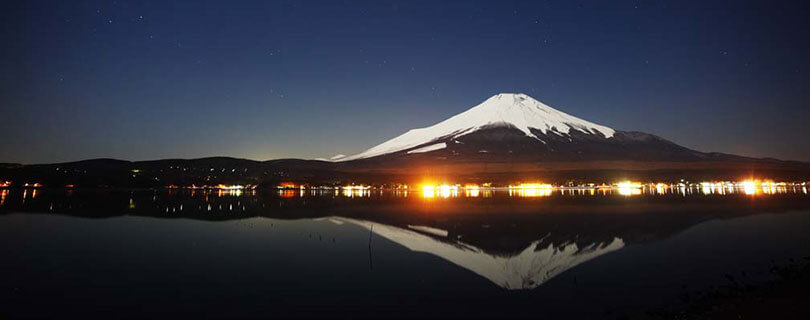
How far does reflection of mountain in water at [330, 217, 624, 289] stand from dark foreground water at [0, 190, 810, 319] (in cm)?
7

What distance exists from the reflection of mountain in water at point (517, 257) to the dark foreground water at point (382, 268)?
7 cm

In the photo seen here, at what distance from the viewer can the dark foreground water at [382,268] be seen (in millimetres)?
12633

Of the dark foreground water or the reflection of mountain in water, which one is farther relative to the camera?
the reflection of mountain in water

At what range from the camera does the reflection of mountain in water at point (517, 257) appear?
16.5m

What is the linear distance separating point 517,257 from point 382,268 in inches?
233

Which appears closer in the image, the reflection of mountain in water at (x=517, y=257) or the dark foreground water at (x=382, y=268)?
the dark foreground water at (x=382, y=268)

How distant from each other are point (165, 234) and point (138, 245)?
4.84m

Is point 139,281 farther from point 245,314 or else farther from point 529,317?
point 529,317

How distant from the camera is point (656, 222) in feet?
113

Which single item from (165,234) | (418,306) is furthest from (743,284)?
(165,234)

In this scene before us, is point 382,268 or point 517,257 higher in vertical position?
point 517,257

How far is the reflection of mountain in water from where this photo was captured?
16.5 m

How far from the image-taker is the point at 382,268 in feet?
59.8

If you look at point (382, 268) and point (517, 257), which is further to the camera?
point (517, 257)
